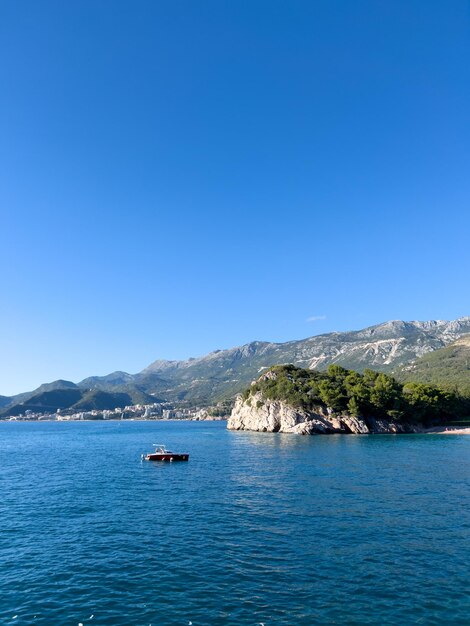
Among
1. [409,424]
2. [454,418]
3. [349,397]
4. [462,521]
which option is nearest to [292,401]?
[349,397]

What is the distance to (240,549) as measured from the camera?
32.3m

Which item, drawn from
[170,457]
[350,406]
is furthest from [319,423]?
[170,457]

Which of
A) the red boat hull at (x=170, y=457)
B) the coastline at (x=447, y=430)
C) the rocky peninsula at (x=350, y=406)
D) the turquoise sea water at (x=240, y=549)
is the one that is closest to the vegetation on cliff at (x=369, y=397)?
the rocky peninsula at (x=350, y=406)

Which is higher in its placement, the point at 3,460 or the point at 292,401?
the point at 292,401

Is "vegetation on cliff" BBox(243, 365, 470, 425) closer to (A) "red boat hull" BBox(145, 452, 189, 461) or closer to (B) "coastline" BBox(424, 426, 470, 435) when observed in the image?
(B) "coastline" BBox(424, 426, 470, 435)

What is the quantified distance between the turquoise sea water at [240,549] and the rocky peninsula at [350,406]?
85.2 metres

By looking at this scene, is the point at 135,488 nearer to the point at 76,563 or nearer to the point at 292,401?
the point at 76,563

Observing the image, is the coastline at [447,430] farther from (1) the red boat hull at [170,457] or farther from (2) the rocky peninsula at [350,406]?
(1) the red boat hull at [170,457]

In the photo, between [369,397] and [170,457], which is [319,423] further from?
[170,457]

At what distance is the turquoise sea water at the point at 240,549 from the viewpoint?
23172 millimetres

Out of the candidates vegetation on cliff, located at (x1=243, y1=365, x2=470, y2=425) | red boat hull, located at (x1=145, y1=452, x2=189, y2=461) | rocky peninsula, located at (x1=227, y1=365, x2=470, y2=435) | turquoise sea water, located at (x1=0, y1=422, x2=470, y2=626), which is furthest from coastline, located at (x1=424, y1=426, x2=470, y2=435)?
red boat hull, located at (x1=145, y1=452, x2=189, y2=461)

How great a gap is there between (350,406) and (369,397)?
931cm

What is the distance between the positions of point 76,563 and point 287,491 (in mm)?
29231

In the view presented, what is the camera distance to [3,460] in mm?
Answer: 99000
